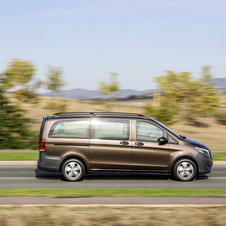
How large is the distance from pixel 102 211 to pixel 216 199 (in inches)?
94.9

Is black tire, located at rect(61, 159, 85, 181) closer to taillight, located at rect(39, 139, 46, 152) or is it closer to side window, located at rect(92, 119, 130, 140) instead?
taillight, located at rect(39, 139, 46, 152)

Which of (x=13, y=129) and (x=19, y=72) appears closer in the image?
(x=13, y=129)

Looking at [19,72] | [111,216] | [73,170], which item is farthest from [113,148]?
[19,72]

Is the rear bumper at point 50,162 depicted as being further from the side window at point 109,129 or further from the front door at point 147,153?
the front door at point 147,153

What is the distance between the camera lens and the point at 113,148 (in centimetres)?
1001

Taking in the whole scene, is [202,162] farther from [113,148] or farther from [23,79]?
[23,79]

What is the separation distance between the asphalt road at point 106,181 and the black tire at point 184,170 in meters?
0.16

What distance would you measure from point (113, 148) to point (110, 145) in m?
0.12

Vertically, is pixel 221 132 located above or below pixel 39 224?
above

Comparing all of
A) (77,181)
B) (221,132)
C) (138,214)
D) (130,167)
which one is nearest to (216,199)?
(138,214)

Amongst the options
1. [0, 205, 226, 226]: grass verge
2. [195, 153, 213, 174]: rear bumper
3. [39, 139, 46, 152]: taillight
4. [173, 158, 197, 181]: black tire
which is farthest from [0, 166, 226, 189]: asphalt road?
[0, 205, 226, 226]: grass verge

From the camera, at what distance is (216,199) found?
7.27 m

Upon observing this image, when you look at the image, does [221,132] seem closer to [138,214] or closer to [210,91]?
[210,91]

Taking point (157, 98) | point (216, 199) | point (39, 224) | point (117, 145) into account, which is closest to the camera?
point (39, 224)
